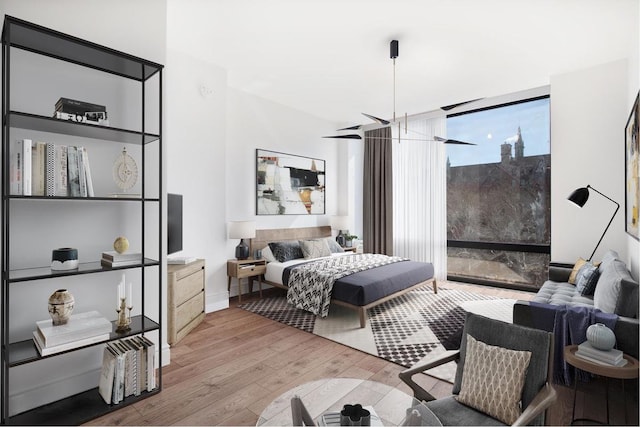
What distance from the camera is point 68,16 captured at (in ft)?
7.20

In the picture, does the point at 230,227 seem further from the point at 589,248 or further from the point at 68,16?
the point at 589,248

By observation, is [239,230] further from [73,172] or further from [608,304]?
[608,304]

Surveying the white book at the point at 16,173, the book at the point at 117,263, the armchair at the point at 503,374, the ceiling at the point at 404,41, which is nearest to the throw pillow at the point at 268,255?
the ceiling at the point at 404,41

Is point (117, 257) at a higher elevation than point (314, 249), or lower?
higher

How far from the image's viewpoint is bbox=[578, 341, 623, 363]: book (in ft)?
6.22

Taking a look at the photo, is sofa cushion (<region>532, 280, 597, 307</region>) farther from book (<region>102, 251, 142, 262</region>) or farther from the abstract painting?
book (<region>102, 251, 142, 262</region>)

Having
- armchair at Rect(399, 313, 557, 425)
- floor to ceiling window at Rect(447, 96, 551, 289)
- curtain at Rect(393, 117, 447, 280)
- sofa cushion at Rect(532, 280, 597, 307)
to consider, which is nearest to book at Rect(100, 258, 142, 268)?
armchair at Rect(399, 313, 557, 425)

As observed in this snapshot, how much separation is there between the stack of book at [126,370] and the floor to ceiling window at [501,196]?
4.95m

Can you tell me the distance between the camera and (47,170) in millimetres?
1922

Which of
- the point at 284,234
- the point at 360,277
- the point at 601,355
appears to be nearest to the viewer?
the point at 601,355

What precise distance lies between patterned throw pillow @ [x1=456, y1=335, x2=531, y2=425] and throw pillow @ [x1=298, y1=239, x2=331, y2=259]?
11.5 feet

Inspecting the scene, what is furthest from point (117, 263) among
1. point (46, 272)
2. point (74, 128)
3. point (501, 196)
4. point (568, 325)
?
point (501, 196)

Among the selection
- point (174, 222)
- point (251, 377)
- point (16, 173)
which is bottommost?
point (251, 377)

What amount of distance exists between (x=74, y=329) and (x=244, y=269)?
249 cm
